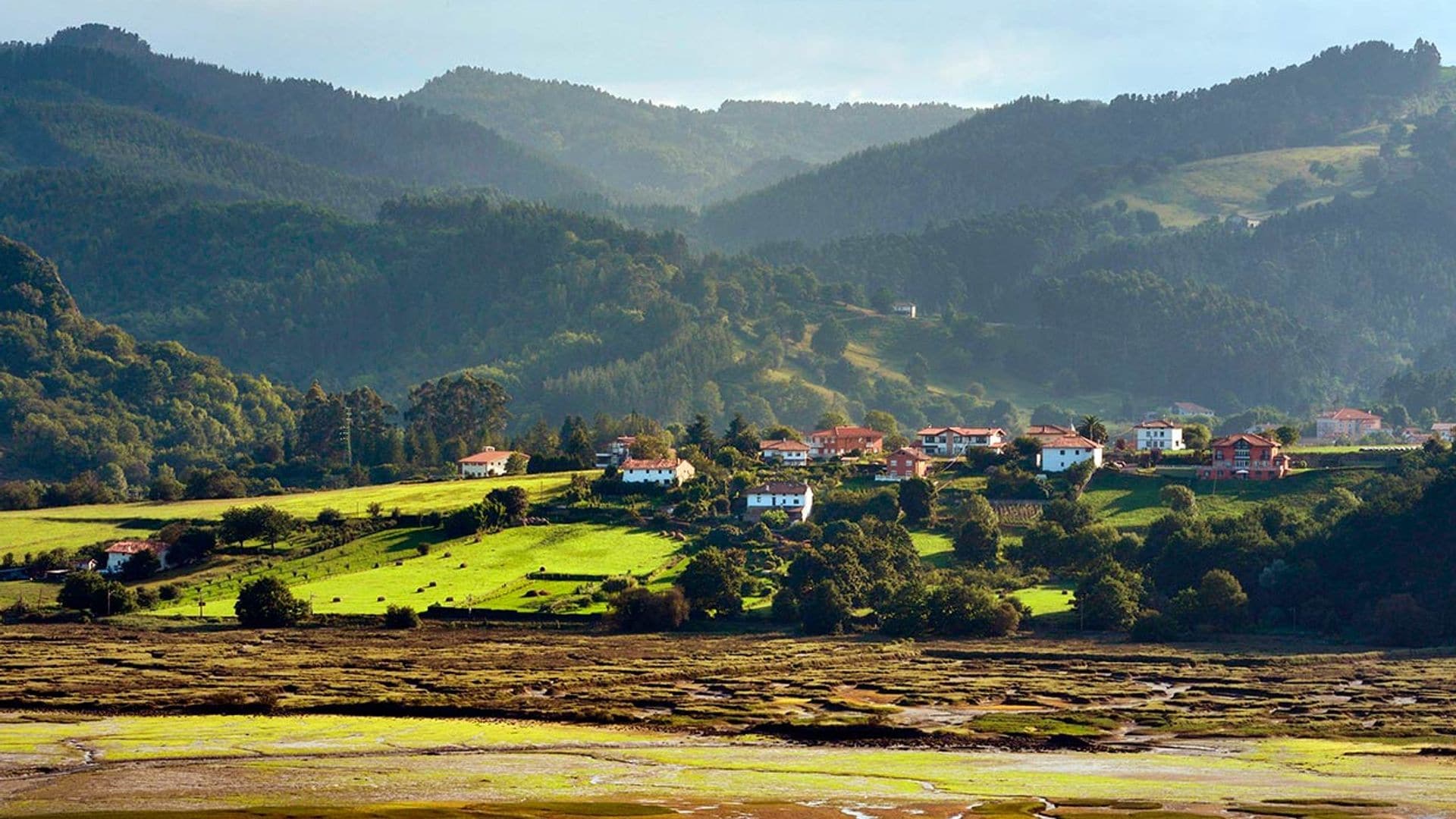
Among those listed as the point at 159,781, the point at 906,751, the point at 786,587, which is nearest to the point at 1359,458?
the point at 786,587

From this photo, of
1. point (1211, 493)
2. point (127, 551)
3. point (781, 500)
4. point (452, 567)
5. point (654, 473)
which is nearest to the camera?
point (452, 567)

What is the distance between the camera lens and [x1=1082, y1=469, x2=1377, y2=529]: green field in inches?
6260

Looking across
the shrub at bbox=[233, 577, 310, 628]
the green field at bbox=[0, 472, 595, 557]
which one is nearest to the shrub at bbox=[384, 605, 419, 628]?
the shrub at bbox=[233, 577, 310, 628]

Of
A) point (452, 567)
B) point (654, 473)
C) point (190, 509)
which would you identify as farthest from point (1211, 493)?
point (190, 509)

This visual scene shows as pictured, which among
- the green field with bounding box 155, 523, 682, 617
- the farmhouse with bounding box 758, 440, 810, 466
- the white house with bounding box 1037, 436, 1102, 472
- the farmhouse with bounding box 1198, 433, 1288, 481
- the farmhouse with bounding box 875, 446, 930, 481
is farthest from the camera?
the farmhouse with bounding box 758, 440, 810, 466

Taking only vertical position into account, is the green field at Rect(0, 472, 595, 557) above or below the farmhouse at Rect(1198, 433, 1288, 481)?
below

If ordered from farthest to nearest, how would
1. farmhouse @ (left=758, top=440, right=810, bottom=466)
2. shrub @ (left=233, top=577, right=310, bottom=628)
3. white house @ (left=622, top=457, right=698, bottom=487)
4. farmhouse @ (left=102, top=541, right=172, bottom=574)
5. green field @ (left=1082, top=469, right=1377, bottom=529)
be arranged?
A: farmhouse @ (left=758, top=440, right=810, bottom=466)
white house @ (left=622, top=457, right=698, bottom=487)
green field @ (left=1082, top=469, right=1377, bottom=529)
farmhouse @ (left=102, top=541, right=172, bottom=574)
shrub @ (left=233, top=577, right=310, bottom=628)

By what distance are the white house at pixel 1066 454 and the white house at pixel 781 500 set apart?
2265 cm

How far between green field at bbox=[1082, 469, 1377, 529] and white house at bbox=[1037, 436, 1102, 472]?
10.6ft

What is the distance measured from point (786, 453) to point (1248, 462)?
44.5m

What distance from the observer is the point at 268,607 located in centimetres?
13388

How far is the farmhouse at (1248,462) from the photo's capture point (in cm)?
16950

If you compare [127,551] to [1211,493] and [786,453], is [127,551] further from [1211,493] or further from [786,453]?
[1211,493]

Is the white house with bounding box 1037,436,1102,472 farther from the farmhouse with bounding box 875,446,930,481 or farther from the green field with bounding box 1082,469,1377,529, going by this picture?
the farmhouse with bounding box 875,446,930,481
